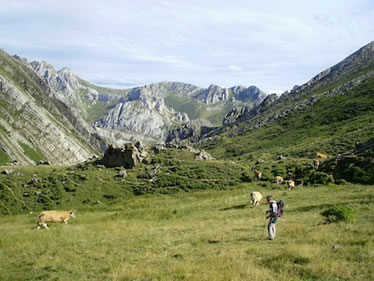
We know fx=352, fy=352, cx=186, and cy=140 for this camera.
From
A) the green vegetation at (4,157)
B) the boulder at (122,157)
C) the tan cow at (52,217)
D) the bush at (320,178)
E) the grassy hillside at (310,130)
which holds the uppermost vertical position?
the grassy hillside at (310,130)

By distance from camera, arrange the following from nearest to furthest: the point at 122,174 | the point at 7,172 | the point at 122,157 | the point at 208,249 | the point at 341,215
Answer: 1. the point at 208,249
2. the point at 341,215
3. the point at 7,172
4. the point at 122,174
5. the point at 122,157

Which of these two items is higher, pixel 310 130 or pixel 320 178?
pixel 310 130

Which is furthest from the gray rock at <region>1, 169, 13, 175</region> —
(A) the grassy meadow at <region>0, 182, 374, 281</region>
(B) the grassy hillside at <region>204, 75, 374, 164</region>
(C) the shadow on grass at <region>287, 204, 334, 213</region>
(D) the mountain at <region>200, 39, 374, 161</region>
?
(B) the grassy hillside at <region>204, 75, 374, 164</region>

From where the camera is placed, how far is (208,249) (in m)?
18.3

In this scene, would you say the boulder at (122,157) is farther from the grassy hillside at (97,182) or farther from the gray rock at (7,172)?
the gray rock at (7,172)

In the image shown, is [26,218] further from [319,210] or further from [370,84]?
[370,84]

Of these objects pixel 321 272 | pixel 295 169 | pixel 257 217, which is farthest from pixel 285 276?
pixel 295 169

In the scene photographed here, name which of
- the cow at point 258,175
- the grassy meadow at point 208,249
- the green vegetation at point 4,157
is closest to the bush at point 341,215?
the grassy meadow at point 208,249

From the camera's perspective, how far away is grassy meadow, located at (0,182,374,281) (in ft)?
44.6

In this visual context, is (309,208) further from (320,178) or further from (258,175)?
(258,175)

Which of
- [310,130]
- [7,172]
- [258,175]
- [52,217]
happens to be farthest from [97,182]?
[310,130]

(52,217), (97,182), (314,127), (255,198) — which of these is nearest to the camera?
(52,217)

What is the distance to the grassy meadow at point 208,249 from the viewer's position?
1360 cm

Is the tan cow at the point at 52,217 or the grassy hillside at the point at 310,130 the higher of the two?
the grassy hillside at the point at 310,130
